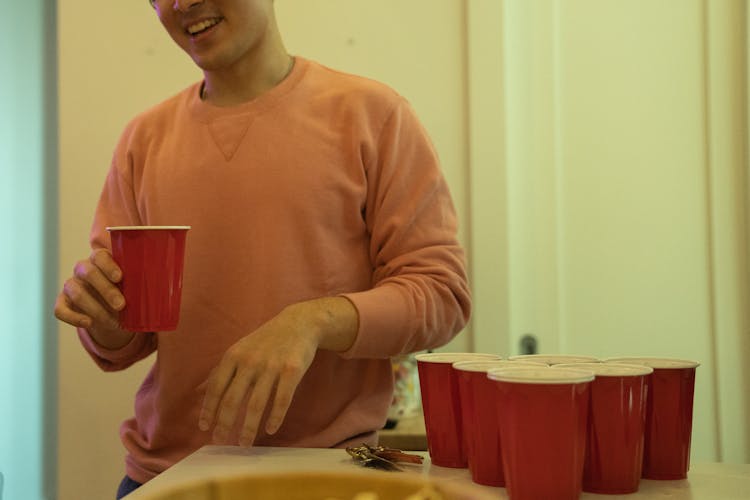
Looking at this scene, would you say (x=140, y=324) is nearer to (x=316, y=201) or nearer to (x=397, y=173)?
(x=316, y=201)

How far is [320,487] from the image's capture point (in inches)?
34.6

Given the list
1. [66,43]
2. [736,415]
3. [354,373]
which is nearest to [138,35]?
[66,43]

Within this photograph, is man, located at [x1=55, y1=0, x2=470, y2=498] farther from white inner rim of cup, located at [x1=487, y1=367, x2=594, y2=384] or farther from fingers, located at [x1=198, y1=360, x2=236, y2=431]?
white inner rim of cup, located at [x1=487, y1=367, x2=594, y2=384]

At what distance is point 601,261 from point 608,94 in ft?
1.56

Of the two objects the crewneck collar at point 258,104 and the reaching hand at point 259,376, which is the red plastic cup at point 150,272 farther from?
the crewneck collar at point 258,104

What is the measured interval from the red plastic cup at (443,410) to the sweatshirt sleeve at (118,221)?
0.59m

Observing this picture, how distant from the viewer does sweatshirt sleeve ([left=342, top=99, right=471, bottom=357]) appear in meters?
1.12

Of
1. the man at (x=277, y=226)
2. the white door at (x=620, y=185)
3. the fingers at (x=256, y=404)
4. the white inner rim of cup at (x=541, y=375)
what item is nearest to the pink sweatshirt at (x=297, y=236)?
the man at (x=277, y=226)

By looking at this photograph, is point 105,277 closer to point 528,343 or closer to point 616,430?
point 616,430

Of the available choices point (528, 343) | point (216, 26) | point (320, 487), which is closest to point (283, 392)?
point (320, 487)

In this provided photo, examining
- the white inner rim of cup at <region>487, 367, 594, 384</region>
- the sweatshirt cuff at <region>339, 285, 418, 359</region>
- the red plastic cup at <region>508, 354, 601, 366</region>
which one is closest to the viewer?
the white inner rim of cup at <region>487, 367, 594, 384</region>

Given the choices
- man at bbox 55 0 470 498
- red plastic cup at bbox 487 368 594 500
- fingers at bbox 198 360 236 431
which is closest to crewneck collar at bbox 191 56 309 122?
man at bbox 55 0 470 498

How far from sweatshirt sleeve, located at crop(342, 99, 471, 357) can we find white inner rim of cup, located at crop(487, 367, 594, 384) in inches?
12.1

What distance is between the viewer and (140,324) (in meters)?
1.05
